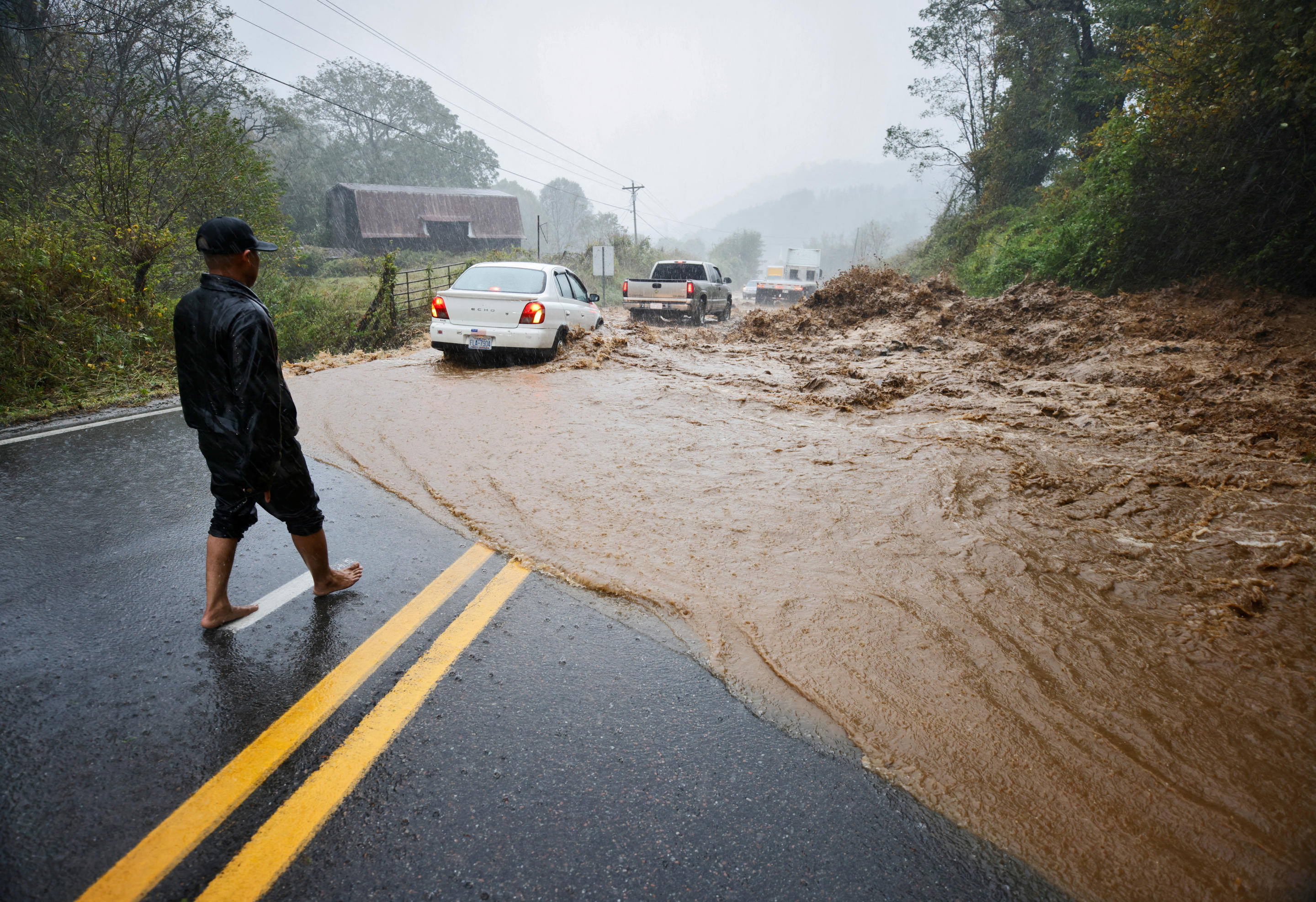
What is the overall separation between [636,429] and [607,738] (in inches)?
171

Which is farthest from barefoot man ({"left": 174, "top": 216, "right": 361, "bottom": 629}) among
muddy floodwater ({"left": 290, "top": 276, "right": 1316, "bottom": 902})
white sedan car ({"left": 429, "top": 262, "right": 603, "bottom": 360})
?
white sedan car ({"left": 429, "top": 262, "right": 603, "bottom": 360})

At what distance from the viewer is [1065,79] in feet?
77.3

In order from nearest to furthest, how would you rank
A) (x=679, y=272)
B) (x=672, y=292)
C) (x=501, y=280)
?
(x=501, y=280) < (x=672, y=292) < (x=679, y=272)

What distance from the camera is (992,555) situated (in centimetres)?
354

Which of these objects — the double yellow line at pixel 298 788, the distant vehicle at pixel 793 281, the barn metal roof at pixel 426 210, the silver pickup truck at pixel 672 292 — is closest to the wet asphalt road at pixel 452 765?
the double yellow line at pixel 298 788

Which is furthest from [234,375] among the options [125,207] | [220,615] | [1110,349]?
[125,207]

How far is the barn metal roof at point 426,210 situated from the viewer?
42656 mm

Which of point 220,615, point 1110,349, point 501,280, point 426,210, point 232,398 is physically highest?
point 426,210

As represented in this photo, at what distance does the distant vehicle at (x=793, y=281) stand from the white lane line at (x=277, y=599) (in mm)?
32405

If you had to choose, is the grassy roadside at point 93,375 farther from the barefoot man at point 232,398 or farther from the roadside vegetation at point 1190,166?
the roadside vegetation at point 1190,166

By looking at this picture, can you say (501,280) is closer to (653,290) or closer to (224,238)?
(224,238)

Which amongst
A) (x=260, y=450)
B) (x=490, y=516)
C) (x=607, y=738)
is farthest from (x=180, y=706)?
(x=490, y=516)

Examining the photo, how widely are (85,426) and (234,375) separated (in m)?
5.33

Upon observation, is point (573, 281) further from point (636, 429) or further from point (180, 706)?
point (180, 706)
